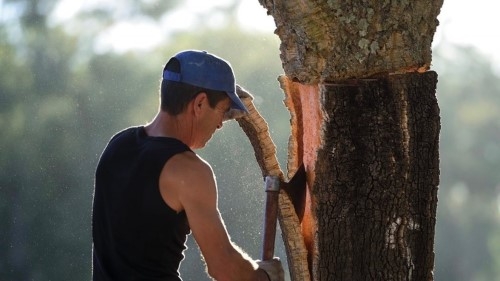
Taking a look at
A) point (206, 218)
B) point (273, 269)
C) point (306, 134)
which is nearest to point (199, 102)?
point (206, 218)

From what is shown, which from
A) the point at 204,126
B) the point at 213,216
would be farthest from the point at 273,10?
the point at 213,216

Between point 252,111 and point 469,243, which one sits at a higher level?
point 469,243

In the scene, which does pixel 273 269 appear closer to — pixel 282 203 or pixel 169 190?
pixel 282 203

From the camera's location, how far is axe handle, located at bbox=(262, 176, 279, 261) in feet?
13.8

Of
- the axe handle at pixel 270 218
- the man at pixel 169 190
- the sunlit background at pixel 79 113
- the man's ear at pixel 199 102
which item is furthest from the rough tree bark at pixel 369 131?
the sunlit background at pixel 79 113

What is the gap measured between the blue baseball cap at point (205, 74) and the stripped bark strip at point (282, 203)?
64 cm

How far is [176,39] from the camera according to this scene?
70.9ft

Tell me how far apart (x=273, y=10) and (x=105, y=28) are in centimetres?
1656

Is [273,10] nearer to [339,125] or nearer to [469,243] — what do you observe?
[339,125]

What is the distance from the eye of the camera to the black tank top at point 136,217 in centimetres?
352

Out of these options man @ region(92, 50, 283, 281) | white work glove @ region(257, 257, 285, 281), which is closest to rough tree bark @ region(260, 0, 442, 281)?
white work glove @ region(257, 257, 285, 281)

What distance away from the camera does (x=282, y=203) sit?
441 cm

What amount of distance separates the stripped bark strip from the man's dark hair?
69cm

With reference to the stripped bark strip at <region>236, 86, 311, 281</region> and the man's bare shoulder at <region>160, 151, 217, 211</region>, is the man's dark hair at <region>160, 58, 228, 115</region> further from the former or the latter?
the stripped bark strip at <region>236, 86, 311, 281</region>
